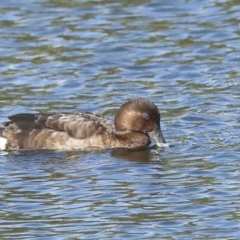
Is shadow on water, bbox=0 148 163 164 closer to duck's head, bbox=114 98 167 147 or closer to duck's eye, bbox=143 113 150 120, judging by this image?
duck's head, bbox=114 98 167 147

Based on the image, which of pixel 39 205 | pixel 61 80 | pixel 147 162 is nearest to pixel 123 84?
pixel 61 80

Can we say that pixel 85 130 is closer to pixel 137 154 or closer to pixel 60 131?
pixel 60 131

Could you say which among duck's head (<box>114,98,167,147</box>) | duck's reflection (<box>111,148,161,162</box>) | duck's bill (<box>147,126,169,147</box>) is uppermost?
duck's head (<box>114,98,167,147</box>)

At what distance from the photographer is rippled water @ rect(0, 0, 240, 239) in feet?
35.7

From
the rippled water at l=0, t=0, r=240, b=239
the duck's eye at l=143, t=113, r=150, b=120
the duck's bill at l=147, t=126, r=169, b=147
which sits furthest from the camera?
the duck's eye at l=143, t=113, r=150, b=120

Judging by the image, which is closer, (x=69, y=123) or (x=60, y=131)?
(x=69, y=123)

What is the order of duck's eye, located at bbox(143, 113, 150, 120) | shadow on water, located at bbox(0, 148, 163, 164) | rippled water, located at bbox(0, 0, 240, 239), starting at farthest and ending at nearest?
duck's eye, located at bbox(143, 113, 150, 120) → shadow on water, located at bbox(0, 148, 163, 164) → rippled water, located at bbox(0, 0, 240, 239)

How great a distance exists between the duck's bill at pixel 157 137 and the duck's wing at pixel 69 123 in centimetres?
55

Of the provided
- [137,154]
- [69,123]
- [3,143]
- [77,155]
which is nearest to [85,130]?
[69,123]

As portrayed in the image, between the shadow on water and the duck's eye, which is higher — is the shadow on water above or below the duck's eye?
below

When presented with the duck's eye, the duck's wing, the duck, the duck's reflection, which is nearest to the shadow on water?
the duck's reflection

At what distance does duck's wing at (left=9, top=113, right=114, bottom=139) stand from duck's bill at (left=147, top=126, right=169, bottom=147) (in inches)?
21.6

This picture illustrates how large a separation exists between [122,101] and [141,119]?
5.23 feet

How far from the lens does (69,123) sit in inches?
561
